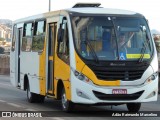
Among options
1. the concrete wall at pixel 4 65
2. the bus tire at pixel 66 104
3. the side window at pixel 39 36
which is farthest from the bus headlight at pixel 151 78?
the concrete wall at pixel 4 65

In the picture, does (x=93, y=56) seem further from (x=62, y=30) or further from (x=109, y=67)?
(x=62, y=30)

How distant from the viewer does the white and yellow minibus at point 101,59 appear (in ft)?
44.8

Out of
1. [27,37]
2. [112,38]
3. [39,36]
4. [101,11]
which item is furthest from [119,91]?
[27,37]

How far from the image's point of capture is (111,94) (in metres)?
13.6

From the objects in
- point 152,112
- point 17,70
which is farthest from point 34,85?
point 152,112

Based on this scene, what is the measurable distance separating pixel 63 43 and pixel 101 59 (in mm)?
1335

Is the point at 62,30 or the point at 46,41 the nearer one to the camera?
the point at 62,30

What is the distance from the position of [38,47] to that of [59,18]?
2.36 m

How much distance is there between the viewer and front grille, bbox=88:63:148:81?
44.9 feet

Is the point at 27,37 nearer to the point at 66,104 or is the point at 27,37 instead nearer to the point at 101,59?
the point at 66,104

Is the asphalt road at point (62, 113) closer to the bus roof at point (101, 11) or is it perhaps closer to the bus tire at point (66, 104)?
the bus tire at point (66, 104)

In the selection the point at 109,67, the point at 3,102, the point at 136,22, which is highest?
the point at 136,22

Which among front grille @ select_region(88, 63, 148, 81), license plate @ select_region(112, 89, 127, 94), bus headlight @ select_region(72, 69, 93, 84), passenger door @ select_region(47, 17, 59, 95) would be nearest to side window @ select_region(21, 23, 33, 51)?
passenger door @ select_region(47, 17, 59, 95)

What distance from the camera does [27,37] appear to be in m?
19.1
